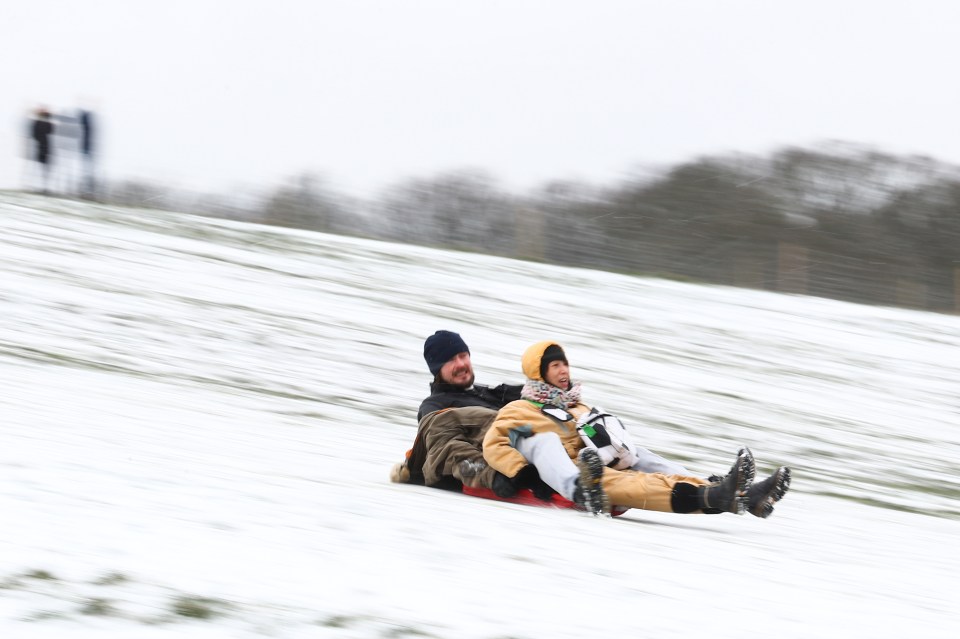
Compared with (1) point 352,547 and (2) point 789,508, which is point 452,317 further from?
(1) point 352,547

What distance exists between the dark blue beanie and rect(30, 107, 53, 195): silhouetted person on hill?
15104mm

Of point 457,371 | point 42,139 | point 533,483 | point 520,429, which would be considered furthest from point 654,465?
point 42,139

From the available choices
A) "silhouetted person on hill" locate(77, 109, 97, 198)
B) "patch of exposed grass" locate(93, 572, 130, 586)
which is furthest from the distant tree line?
"patch of exposed grass" locate(93, 572, 130, 586)

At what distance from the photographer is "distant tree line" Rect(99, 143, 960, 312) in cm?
1994

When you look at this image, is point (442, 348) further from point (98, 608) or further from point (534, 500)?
point (98, 608)

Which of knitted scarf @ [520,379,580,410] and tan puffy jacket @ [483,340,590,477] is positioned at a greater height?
knitted scarf @ [520,379,580,410]

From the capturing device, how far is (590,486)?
182 inches

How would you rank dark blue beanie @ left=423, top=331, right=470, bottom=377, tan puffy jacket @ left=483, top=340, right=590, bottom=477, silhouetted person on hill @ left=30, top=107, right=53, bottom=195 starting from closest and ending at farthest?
tan puffy jacket @ left=483, top=340, right=590, bottom=477, dark blue beanie @ left=423, top=331, right=470, bottom=377, silhouetted person on hill @ left=30, top=107, right=53, bottom=195

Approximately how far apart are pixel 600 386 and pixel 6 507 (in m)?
7.37

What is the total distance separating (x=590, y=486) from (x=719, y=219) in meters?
20.8

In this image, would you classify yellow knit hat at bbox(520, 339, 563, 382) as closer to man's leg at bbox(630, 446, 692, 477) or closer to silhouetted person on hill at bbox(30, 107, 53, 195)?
man's leg at bbox(630, 446, 692, 477)

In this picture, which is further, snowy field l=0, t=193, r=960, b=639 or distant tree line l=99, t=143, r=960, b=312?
distant tree line l=99, t=143, r=960, b=312

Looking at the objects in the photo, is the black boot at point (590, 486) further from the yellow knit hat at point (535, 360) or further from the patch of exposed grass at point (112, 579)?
the patch of exposed grass at point (112, 579)

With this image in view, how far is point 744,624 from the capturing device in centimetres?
306
